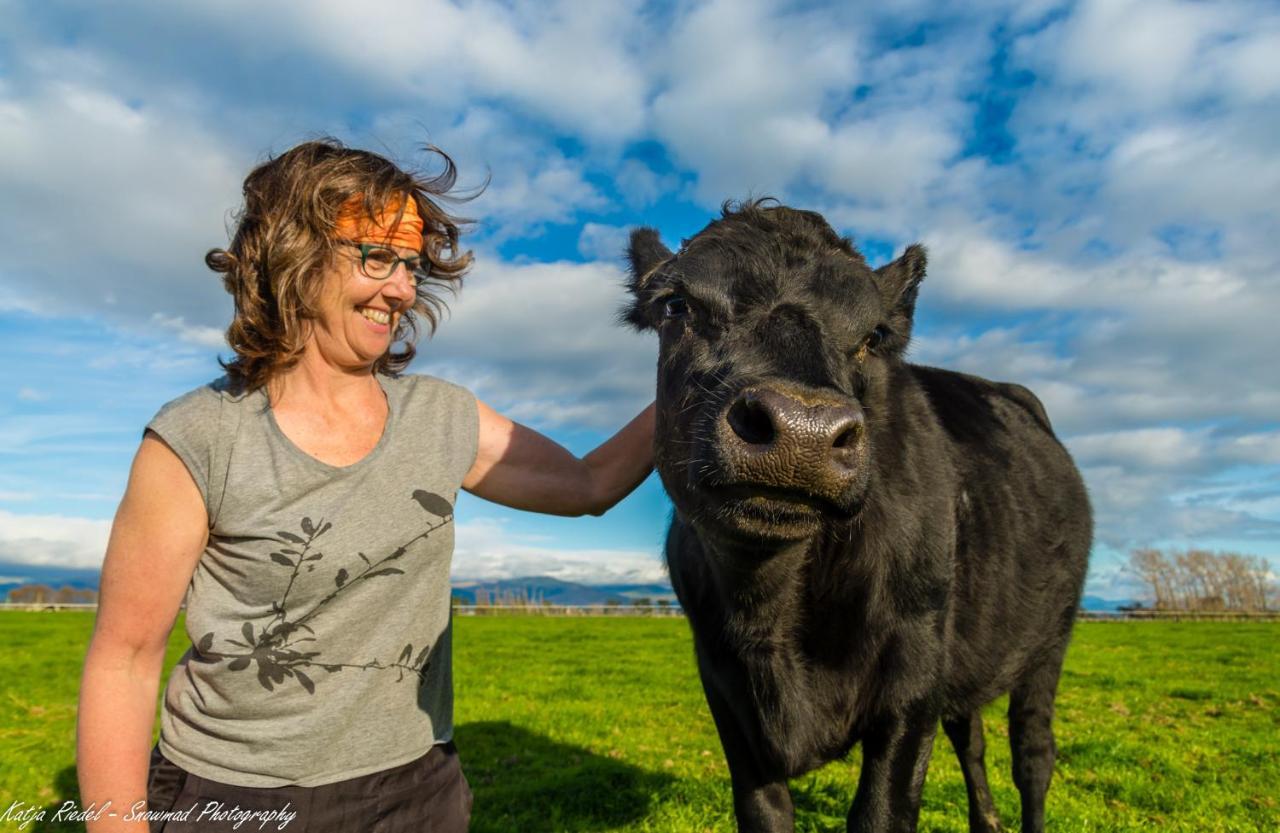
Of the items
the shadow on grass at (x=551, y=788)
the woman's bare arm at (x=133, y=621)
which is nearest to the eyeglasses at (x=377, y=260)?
the woman's bare arm at (x=133, y=621)

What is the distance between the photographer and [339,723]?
10.3 ft

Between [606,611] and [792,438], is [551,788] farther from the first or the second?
[606,611]

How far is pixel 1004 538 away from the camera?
512 cm

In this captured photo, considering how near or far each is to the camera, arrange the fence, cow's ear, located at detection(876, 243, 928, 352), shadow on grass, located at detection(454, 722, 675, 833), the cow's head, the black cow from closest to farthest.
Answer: the cow's head, the black cow, cow's ear, located at detection(876, 243, 928, 352), shadow on grass, located at detection(454, 722, 675, 833), the fence

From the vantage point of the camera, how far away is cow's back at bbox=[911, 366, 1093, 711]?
15.3ft

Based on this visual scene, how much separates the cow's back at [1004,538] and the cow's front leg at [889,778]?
1.50 feet

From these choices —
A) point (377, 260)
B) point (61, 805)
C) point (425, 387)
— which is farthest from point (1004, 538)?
point (61, 805)

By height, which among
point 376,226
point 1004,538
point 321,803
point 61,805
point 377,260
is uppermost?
point 376,226

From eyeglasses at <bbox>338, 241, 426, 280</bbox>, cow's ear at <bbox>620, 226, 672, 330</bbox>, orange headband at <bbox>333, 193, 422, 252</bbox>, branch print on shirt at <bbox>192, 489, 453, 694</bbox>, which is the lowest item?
branch print on shirt at <bbox>192, 489, 453, 694</bbox>

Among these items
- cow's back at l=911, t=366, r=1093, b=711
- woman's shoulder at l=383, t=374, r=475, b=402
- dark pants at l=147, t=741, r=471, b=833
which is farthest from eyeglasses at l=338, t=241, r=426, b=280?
cow's back at l=911, t=366, r=1093, b=711

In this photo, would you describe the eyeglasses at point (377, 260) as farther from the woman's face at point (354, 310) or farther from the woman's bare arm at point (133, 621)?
the woman's bare arm at point (133, 621)

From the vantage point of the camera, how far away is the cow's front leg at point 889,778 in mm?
3969

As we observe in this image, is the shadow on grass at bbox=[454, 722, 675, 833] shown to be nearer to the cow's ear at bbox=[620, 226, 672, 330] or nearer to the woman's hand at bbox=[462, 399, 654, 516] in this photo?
the woman's hand at bbox=[462, 399, 654, 516]

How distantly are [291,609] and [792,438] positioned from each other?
1.83 m
